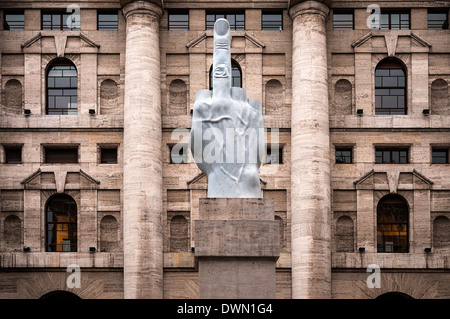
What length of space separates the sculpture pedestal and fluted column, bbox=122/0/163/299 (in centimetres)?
1957

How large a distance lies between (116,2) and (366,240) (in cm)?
1520

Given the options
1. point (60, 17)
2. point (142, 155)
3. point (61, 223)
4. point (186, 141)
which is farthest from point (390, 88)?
point (61, 223)

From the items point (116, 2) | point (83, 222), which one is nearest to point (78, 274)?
point (83, 222)

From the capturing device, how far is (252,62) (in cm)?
4803

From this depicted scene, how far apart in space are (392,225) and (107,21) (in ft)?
51.0

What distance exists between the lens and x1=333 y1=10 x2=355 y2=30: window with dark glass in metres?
48.7

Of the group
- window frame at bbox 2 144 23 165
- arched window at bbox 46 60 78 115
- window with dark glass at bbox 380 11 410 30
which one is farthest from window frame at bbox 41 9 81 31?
window with dark glass at bbox 380 11 410 30

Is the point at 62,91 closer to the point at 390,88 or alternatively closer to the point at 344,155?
the point at 344,155

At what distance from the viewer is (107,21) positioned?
48.8 metres

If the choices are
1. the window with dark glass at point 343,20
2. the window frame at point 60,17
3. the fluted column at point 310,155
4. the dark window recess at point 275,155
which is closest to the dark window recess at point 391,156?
the fluted column at point 310,155

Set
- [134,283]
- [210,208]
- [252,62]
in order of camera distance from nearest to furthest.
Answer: [210,208]
[134,283]
[252,62]

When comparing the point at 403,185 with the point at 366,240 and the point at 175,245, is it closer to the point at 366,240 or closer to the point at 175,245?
the point at 366,240

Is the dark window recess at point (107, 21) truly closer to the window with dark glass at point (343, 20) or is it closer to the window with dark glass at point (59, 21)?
the window with dark glass at point (59, 21)

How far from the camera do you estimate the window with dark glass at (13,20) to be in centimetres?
4878
